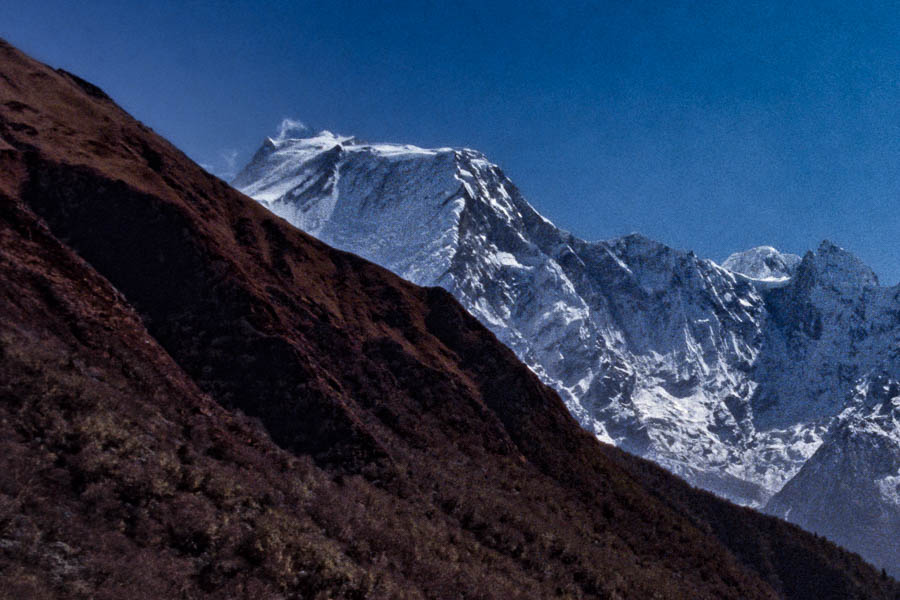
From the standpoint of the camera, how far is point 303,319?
3638 cm

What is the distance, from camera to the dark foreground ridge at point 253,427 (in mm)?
14125

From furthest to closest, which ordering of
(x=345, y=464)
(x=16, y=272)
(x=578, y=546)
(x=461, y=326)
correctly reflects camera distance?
(x=461, y=326), (x=578, y=546), (x=345, y=464), (x=16, y=272)

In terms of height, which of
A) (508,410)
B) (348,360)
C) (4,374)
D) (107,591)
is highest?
(508,410)

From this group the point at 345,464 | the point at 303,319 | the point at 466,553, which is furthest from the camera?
the point at 303,319

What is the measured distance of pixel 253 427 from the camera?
83.1 feet

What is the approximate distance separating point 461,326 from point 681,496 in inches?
1039

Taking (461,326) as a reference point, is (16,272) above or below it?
below

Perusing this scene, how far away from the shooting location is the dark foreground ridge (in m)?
14.1

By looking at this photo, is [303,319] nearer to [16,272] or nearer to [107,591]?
[16,272]

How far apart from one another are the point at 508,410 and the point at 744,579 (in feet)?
62.1

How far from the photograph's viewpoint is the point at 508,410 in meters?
44.5

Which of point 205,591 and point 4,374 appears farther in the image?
point 4,374

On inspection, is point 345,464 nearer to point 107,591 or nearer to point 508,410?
point 107,591

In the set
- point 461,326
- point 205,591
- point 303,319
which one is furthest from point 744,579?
point 205,591
